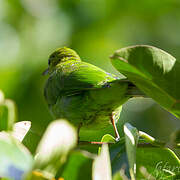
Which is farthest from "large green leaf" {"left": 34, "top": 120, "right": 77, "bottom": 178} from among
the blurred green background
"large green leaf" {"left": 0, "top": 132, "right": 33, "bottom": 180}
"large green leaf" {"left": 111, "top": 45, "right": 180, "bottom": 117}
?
the blurred green background

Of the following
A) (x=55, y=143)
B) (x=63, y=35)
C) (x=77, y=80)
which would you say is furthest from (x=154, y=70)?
(x=63, y=35)

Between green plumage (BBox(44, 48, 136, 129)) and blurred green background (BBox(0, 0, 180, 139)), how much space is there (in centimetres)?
128

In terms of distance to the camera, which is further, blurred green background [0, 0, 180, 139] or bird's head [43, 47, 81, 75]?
blurred green background [0, 0, 180, 139]

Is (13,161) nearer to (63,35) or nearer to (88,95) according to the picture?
(88,95)

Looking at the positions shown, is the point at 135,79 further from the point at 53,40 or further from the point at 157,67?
the point at 53,40

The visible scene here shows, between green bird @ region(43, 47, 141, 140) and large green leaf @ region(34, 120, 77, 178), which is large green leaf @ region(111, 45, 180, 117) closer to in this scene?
large green leaf @ region(34, 120, 77, 178)

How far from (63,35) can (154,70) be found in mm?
4121

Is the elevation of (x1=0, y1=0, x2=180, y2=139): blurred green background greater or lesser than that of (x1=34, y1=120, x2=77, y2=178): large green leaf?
lesser

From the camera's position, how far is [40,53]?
18.1 ft

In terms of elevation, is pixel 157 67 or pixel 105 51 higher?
pixel 157 67

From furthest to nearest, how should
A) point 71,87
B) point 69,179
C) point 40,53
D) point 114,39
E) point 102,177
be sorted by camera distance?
point 114,39 < point 40,53 < point 71,87 < point 69,179 < point 102,177

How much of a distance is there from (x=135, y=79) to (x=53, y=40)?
403 cm

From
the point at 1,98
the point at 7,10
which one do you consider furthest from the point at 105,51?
the point at 1,98

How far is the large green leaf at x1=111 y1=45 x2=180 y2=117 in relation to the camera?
1621 mm
